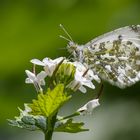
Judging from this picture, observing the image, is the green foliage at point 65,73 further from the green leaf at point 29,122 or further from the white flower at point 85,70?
the green leaf at point 29,122

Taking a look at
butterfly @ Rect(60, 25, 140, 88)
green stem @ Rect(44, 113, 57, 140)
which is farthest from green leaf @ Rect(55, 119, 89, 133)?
butterfly @ Rect(60, 25, 140, 88)

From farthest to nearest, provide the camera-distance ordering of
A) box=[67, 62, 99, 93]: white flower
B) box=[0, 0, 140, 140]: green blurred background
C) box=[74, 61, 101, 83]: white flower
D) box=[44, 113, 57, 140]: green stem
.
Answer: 1. box=[0, 0, 140, 140]: green blurred background
2. box=[74, 61, 101, 83]: white flower
3. box=[67, 62, 99, 93]: white flower
4. box=[44, 113, 57, 140]: green stem

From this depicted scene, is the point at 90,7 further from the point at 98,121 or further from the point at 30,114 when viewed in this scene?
the point at 30,114

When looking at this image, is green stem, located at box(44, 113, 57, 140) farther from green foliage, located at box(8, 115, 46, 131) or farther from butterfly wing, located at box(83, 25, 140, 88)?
butterfly wing, located at box(83, 25, 140, 88)

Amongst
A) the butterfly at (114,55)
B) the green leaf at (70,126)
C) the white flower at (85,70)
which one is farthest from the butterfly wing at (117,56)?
the green leaf at (70,126)

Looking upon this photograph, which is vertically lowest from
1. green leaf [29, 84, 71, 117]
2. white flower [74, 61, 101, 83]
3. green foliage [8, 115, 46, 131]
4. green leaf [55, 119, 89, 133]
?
green leaf [55, 119, 89, 133]

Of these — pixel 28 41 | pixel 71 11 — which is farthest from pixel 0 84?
pixel 71 11
